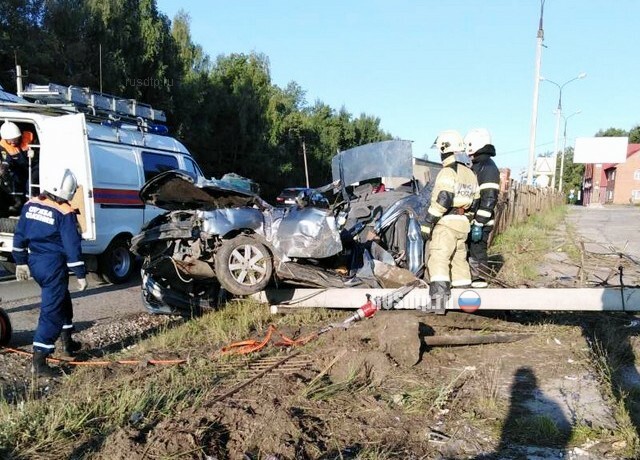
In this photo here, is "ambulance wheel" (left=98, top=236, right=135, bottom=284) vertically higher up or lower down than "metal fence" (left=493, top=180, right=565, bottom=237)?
lower down

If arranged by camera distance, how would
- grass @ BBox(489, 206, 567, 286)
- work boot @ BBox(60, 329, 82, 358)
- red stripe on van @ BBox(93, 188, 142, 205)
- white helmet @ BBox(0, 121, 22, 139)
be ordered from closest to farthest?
work boot @ BBox(60, 329, 82, 358) < white helmet @ BBox(0, 121, 22, 139) < grass @ BBox(489, 206, 567, 286) < red stripe on van @ BBox(93, 188, 142, 205)

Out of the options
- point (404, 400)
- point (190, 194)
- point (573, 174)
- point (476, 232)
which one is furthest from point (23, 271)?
point (573, 174)

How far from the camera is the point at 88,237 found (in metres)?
7.57

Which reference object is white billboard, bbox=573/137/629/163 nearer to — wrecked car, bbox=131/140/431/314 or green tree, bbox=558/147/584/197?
green tree, bbox=558/147/584/197

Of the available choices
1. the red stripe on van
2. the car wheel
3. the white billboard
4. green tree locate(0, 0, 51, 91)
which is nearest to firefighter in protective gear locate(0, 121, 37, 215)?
the red stripe on van

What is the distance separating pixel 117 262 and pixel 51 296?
4414 mm

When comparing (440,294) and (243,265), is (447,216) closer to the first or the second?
(440,294)

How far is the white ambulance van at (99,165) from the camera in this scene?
7582 mm

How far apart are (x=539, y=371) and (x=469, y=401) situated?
1164 millimetres

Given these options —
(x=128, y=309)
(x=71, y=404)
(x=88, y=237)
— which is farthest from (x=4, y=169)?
(x=71, y=404)

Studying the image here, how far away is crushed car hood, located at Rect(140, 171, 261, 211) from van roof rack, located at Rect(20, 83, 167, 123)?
11.7ft

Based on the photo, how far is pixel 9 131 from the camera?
795 centimetres

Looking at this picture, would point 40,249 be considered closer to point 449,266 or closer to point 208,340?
point 208,340

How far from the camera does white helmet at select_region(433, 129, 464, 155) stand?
5.69m
